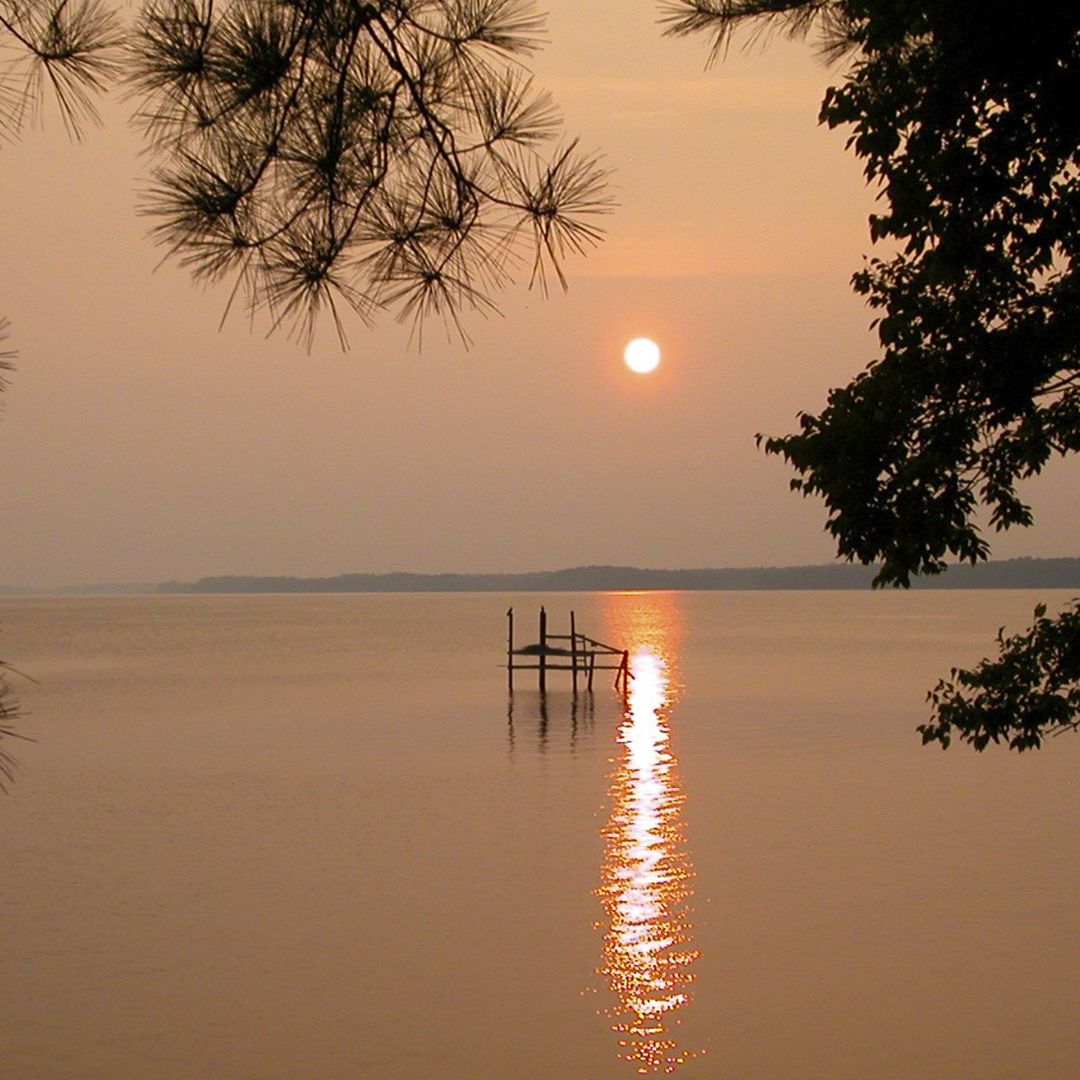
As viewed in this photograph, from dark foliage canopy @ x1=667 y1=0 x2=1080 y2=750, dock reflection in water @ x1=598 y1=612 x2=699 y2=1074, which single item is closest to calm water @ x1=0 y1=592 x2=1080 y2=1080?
dock reflection in water @ x1=598 y1=612 x2=699 y2=1074

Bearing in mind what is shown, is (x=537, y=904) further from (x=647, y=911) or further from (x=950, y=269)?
(x=950, y=269)

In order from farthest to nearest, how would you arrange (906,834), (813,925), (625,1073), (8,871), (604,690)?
(604,690) → (906,834) → (8,871) → (813,925) → (625,1073)

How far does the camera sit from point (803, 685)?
66.8m

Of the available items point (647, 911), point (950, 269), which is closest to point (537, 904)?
point (647, 911)

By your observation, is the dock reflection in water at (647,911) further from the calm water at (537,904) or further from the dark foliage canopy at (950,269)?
the dark foliage canopy at (950,269)

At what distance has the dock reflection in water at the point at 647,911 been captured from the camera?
1533 cm

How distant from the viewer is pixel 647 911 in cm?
2073

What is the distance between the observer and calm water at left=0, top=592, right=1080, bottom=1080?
594 inches

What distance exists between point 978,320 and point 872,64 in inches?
63.9

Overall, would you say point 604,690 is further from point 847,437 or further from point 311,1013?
point 847,437

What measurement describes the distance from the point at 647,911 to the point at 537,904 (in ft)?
5.34

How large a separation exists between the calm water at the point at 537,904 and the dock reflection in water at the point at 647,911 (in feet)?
0.22

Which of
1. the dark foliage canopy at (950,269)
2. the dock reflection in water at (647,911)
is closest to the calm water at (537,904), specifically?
the dock reflection in water at (647,911)

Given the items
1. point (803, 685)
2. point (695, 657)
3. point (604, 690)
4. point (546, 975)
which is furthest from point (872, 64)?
point (695, 657)
